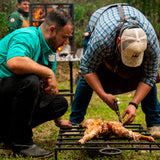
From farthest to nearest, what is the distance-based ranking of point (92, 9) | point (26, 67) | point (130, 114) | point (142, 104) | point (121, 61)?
point (92, 9) → point (142, 104) → point (121, 61) → point (130, 114) → point (26, 67)

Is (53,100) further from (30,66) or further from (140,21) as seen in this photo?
(140,21)

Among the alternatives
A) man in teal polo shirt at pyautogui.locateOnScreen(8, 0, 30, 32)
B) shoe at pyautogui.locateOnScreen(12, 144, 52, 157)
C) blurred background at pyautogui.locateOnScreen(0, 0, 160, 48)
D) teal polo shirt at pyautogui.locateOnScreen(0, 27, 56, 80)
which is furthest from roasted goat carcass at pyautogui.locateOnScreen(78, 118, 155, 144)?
blurred background at pyautogui.locateOnScreen(0, 0, 160, 48)

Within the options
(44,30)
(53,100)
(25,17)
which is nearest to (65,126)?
(53,100)

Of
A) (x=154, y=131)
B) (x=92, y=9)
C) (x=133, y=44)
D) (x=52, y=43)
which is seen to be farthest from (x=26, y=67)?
(x=92, y=9)

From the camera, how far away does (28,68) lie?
112 inches

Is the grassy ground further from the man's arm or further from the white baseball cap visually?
the white baseball cap

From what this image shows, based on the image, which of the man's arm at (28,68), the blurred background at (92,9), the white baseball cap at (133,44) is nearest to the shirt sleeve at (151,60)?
the white baseball cap at (133,44)

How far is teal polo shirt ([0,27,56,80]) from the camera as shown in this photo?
2829 millimetres

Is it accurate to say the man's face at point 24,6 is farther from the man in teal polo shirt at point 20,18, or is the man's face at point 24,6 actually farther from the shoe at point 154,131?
the shoe at point 154,131

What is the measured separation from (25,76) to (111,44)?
105 cm

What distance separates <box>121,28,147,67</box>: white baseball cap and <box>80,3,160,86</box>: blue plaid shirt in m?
0.20

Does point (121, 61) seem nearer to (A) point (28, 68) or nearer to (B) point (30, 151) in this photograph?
(A) point (28, 68)

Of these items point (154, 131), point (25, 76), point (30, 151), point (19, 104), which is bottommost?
point (154, 131)

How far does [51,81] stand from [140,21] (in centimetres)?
129
